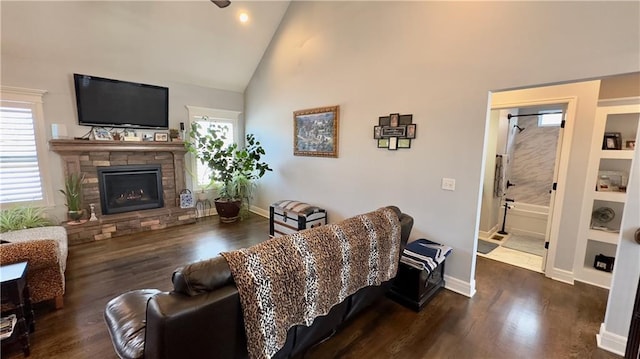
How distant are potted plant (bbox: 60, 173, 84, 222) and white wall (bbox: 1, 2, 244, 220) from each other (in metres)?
0.13

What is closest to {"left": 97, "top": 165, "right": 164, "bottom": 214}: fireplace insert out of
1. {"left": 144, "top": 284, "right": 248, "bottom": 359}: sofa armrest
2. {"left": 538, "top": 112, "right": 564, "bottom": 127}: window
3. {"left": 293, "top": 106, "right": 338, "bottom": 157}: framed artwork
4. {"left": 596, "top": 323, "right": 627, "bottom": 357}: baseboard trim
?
{"left": 293, "top": 106, "right": 338, "bottom": 157}: framed artwork

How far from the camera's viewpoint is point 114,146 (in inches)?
169

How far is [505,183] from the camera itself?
485cm

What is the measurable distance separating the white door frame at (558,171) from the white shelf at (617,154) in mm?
290

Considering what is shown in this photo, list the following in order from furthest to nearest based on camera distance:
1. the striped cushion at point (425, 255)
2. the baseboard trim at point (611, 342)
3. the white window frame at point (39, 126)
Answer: the white window frame at point (39, 126) → the striped cushion at point (425, 255) → the baseboard trim at point (611, 342)

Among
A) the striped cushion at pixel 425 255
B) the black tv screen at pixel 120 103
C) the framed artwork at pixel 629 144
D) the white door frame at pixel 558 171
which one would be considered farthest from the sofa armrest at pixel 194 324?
the black tv screen at pixel 120 103

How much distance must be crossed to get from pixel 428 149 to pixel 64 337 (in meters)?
3.70

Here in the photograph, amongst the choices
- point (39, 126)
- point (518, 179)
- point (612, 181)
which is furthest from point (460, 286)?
point (39, 126)

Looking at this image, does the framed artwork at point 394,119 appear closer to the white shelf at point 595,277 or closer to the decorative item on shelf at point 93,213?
the white shelf at point 595,277

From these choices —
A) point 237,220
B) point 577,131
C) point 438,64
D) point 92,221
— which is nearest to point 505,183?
point 577,131

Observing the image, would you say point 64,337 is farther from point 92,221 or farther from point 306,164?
point 306,164

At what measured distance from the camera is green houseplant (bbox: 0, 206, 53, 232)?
10.8 feet

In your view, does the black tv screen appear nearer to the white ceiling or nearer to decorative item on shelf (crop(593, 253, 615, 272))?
the white ceiling

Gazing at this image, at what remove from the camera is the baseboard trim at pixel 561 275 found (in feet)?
9.93
